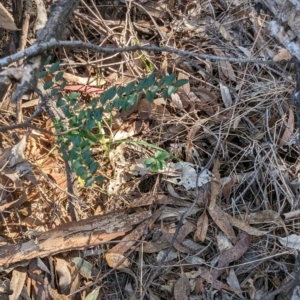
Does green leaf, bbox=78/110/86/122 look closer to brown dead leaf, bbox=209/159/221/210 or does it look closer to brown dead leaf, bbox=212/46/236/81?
brown dead leaf, bbox=209/159/221/210

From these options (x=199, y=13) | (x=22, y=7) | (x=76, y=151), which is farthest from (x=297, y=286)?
(x=22, y=7)

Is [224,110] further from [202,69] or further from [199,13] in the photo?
[199,13]

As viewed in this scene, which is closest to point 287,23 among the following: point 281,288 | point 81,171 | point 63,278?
point 81,171

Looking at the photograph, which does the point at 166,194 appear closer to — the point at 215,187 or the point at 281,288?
the point at 215,187

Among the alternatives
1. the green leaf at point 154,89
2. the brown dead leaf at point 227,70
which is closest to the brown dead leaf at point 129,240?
the green leaf at point 154,89

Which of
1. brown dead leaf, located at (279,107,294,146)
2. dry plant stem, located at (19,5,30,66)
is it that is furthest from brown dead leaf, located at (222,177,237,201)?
dry plant stem, located at (19,5,30,66)

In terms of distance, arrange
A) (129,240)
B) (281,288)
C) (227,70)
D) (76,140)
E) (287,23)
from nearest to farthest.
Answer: (287,23)
(76,140)
(281,288)
(129,240)
(227,70)
